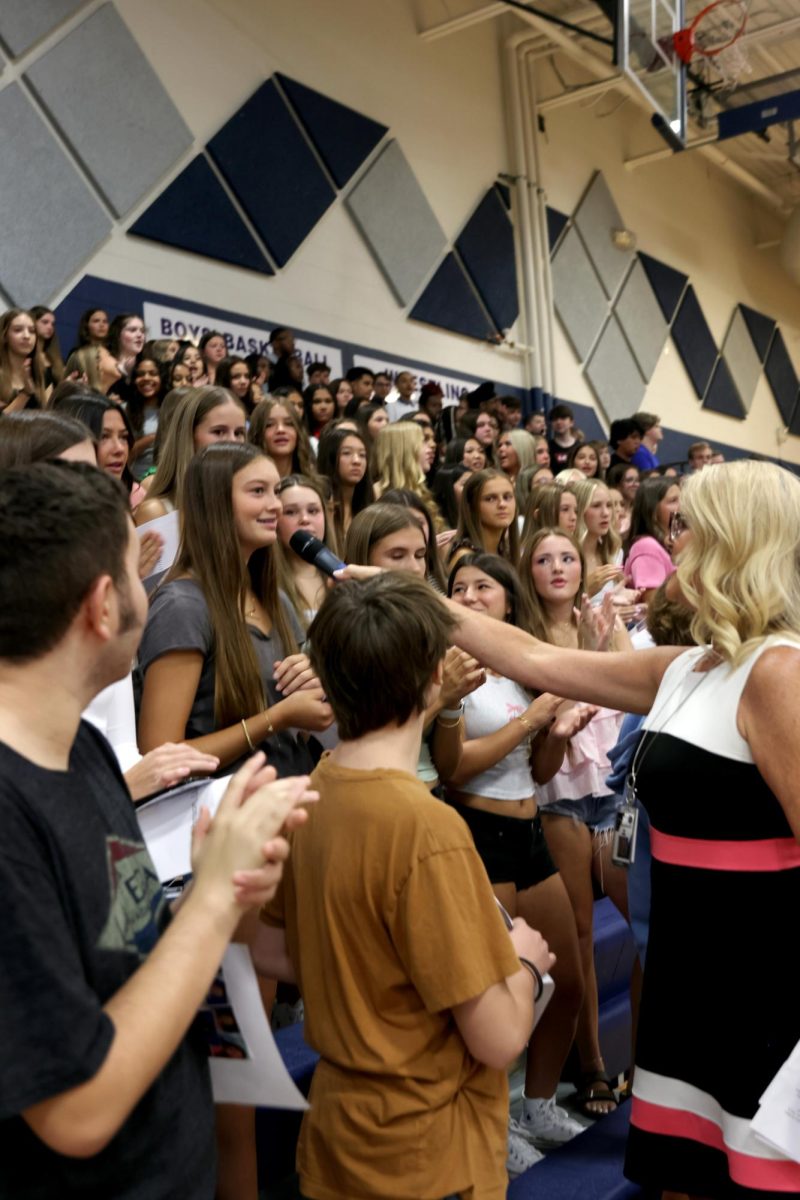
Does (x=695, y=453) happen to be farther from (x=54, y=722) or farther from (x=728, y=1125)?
(x=54, y=722)

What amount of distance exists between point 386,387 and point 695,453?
126 inches

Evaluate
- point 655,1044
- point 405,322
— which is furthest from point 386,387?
point 655,1044

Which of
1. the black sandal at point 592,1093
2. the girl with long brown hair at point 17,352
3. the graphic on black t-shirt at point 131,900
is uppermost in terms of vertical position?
the girl with long brown hair at point 17,352

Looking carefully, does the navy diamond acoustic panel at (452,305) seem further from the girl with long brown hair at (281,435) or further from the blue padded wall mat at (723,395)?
the girl with long brown hair at (281,435)

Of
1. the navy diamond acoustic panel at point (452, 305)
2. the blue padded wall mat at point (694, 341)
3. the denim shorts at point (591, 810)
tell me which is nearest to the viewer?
the denim shorts at point (591, 810)

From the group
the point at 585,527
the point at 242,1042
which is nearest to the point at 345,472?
the point at 585,527

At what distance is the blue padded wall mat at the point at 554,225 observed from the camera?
11.4 metres

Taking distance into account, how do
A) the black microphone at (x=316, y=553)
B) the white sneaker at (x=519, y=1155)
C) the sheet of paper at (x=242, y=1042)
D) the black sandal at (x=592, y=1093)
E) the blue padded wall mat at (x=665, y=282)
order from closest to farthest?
the sheet of paper at (x=242, y=1042)
the black microphone at (x=316, y=553)
the white sneaker at (x=519, y=1155)
the black sandal at (x=592, y=1093)
the blue padded wall mat at (x=665, y=282)

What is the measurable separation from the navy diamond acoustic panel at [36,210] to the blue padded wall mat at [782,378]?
1183 centimetres

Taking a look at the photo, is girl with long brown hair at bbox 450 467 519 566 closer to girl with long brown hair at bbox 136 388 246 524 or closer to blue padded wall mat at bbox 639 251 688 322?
girl with long brown hair at bbox 136 388 246 524

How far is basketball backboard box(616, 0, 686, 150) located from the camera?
7242 mm

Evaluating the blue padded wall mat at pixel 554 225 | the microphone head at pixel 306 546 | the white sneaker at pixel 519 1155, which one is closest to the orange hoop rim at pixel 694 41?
the blue padded wall mat at pixel 554 225

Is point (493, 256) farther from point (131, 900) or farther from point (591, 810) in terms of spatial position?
point (131, 900)

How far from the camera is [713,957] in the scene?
5.27 ft
